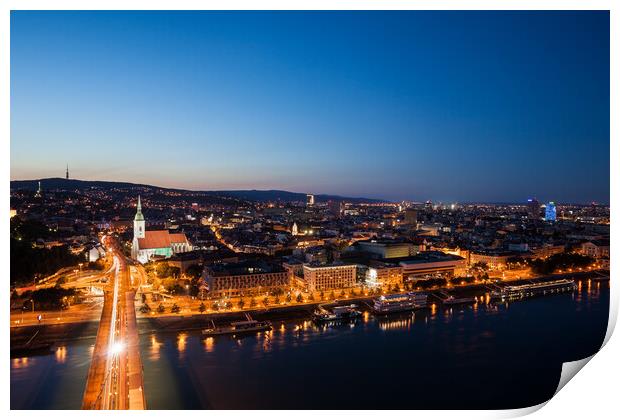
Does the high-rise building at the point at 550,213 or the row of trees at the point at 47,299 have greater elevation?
the high-rise building at the point at 550,213

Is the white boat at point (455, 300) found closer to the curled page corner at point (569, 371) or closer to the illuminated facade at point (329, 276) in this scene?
the illuminated facade at point (329, 276)

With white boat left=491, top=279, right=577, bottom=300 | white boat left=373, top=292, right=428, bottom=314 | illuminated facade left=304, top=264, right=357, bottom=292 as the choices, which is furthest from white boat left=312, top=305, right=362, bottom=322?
white boat left=491, top=279, right=577, bottom=300

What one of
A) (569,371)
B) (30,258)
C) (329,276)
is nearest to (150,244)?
(30,258)

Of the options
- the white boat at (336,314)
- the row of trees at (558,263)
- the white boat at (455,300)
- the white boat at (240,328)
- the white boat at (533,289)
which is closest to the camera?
the white boat at (240,328)

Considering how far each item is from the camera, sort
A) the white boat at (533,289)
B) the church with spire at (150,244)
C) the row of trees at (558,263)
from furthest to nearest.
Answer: the church with spire at (150,244), the row of trees at (558,263), the white boat at (533,289)

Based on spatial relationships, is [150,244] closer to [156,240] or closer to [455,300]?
[156,240]

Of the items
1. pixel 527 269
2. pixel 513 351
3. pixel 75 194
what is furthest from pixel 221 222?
pixel 513 351

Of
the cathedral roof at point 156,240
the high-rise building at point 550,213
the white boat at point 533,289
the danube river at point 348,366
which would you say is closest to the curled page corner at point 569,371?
the danube river at point 348,366
